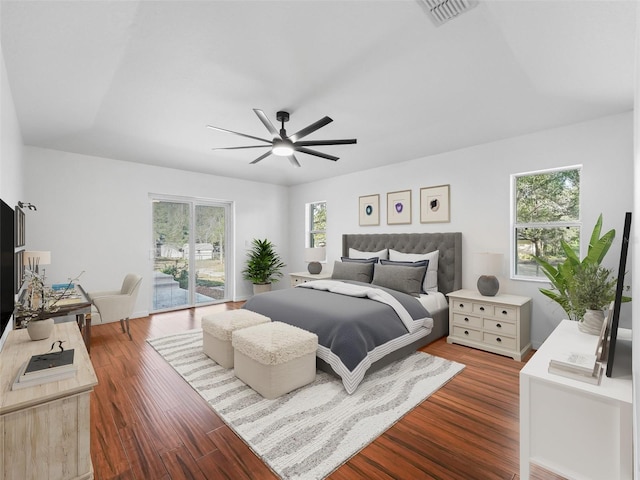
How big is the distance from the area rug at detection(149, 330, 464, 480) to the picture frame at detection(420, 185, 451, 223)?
2039 mm

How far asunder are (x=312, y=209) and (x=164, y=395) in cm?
467

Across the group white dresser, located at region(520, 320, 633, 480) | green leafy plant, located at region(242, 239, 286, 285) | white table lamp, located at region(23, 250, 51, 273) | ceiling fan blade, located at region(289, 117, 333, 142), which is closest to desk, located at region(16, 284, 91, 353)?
white table lamp, located at region(23, 250, 51, 273)

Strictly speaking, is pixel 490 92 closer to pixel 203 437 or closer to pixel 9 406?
pixel 203 437

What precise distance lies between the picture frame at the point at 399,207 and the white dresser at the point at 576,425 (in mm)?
3338

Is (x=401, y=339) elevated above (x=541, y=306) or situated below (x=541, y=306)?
below

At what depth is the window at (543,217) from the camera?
3365 mm

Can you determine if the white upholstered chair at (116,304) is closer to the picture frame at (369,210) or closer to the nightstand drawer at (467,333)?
the picture frame at (369,210)

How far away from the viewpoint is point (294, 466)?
1.73m

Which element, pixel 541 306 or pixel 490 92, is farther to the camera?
pixel 541 306

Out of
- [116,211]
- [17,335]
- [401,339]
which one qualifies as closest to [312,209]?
[116,211]

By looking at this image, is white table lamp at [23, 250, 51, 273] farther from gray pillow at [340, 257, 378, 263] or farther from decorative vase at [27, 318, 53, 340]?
gray pillow at [340, 257, 378, 263]

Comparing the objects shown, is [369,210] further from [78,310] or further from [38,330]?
[38,330]

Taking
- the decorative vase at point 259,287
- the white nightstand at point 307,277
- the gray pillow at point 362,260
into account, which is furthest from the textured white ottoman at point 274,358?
the decorative vase at point 259,287

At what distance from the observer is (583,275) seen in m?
2.10
